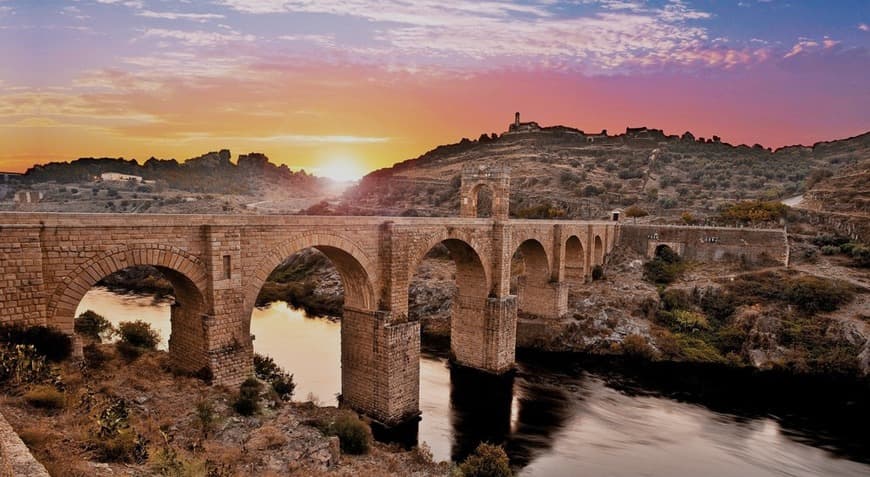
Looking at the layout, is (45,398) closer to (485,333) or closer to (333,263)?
(333,263)

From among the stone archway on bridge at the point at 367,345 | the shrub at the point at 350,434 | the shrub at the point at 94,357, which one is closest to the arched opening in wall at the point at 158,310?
the shrub at the point at 94,357

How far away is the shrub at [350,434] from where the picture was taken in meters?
12.0

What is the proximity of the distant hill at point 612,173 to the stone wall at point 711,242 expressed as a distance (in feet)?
32.3

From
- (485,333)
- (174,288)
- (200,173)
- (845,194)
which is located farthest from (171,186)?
(845,194)

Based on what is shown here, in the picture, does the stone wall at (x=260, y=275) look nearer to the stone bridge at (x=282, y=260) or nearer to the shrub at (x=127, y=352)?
the stone bridge at (x=282, y=260)

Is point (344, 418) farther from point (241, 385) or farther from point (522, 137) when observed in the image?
point (522, 137)

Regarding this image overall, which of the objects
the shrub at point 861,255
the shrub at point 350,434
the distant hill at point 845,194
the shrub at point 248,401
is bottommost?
the shrub at point 350,434

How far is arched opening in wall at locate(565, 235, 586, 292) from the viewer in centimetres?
3156

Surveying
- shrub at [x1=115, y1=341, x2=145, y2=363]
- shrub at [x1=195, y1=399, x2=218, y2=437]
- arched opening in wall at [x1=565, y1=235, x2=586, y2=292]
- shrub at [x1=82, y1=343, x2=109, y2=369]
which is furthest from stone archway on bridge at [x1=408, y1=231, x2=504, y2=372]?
shrub at [x1=82, y1=343, x2=109, y2=369]

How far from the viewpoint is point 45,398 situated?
25.1ft

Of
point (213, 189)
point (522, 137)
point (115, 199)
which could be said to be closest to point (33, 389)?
point (115, 199)

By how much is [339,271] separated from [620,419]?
12059mm

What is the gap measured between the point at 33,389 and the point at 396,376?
383 inches

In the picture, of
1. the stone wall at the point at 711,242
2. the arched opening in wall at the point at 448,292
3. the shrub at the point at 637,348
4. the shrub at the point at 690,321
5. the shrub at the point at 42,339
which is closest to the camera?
the shrub at the point at 42,339
